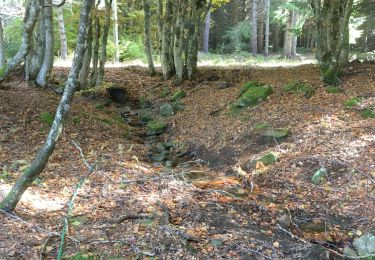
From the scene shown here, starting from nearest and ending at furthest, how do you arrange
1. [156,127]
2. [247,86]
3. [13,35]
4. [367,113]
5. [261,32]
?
[367,113] < [156,127] < [247,86] < [13,35] < [261,32]

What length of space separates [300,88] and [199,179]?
16.1ft

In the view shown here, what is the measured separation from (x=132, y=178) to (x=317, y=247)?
3.23m

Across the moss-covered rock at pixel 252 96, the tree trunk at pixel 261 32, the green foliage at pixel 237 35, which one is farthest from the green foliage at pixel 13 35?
the tree trunk at pixel 261 32

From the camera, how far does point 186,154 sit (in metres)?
9.20

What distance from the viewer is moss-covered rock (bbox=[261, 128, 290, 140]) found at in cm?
822

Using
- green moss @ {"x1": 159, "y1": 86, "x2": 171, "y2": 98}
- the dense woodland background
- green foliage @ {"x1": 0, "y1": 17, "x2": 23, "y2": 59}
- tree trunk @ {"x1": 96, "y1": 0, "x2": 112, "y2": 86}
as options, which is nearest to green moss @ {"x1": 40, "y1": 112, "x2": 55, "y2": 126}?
the dense woodland background

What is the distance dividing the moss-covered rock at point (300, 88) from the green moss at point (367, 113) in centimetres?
173

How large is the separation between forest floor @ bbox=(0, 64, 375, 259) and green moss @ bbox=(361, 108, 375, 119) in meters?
0.11

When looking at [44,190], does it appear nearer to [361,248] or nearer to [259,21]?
[361,248]

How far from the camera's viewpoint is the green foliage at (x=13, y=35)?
2066 centimetres

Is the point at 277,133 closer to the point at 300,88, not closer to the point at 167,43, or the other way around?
the point at 300,88

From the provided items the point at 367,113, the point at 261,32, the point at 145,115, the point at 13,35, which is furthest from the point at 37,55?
the point at 261,32

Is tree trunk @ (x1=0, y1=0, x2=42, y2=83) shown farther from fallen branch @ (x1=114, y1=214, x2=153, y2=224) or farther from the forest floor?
fallen branch @ (x1=114, y1=214, x2=153, y2=224)

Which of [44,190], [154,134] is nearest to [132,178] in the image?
[44,190]
